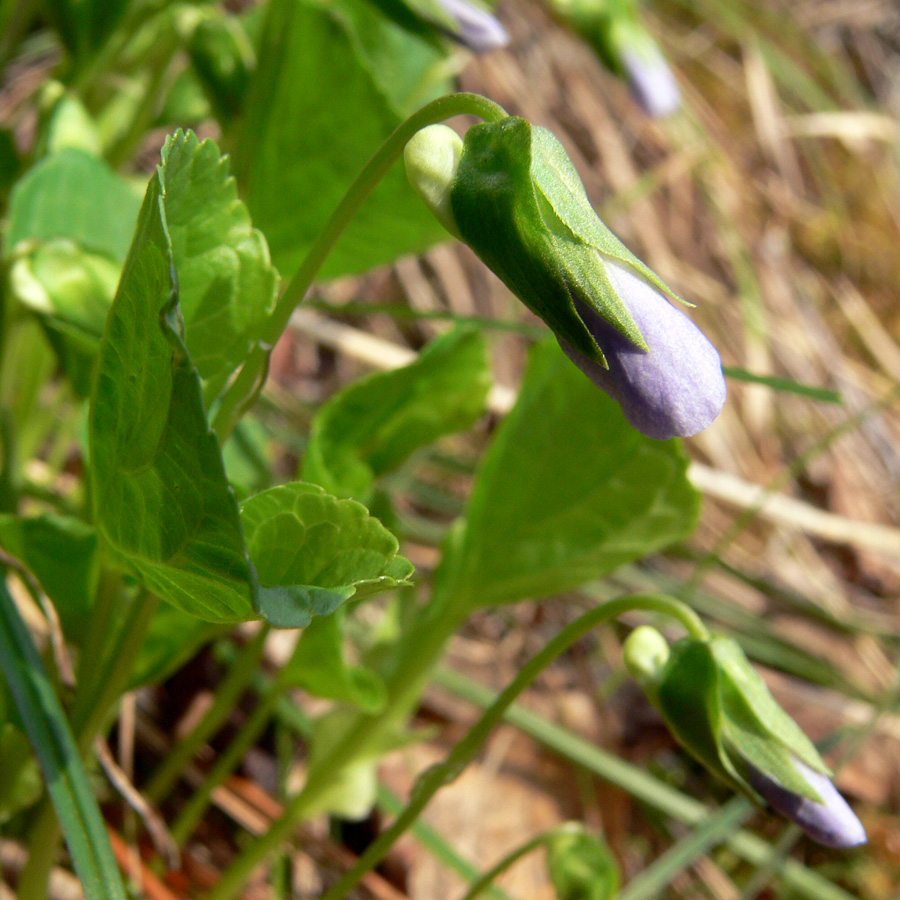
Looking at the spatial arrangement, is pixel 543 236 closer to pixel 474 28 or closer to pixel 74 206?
pixel 474 28

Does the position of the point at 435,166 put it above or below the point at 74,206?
above

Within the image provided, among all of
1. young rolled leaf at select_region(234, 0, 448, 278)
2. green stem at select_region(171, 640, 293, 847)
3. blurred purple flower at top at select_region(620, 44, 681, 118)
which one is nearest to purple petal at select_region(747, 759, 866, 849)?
green stem at select_region(171, 640, 293, 847)

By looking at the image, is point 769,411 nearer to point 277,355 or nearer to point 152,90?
point 277,355

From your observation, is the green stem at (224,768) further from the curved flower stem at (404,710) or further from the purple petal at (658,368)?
the purple petal at (658,368)

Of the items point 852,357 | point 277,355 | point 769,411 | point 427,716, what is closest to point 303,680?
point 427,716

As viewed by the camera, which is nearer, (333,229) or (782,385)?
(333,229)

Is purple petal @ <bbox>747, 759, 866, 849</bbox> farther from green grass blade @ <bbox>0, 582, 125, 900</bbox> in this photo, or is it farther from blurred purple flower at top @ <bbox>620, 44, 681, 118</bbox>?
blurred purple flower at top @ <bbox>620, 44, 681, 118</bbox>

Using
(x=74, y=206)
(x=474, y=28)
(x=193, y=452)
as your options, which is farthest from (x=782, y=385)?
(x=74, y=206)
